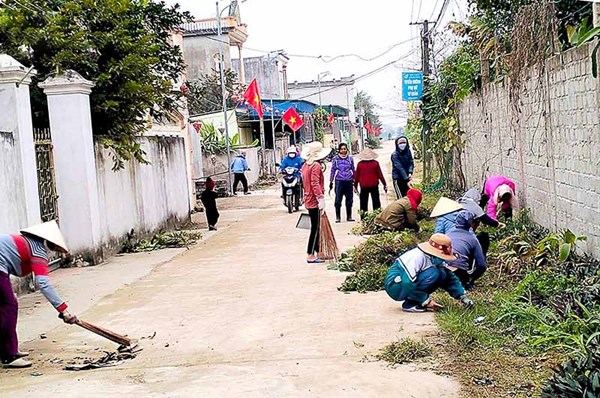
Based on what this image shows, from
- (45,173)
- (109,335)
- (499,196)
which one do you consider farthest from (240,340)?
(45,173)

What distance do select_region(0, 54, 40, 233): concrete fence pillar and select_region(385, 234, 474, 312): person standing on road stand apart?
4954 mm

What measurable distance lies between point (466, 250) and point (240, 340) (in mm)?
2465

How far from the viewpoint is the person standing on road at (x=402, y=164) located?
50.0 ft

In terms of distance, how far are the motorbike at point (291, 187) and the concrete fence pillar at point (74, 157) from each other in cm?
793

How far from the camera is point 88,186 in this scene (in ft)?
39.2

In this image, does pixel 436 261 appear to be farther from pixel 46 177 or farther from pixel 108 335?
pixel 46 177

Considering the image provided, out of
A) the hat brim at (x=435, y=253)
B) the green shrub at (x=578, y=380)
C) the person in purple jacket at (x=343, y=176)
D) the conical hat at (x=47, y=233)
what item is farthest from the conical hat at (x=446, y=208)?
the person in purple jacket at (x=343, y=176)

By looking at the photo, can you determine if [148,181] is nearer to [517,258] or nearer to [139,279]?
[139,279]

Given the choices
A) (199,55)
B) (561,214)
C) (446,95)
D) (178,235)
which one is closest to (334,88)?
(199,55)

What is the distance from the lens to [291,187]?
19516 mm

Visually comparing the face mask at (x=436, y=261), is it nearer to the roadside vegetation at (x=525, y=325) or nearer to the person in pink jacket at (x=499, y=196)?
the roadside vegetation at (x=525, y=325)

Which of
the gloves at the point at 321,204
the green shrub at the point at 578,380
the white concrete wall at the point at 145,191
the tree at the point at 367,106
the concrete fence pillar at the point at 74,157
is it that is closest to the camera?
the green shrub at the point at 578,380

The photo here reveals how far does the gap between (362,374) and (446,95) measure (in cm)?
1470

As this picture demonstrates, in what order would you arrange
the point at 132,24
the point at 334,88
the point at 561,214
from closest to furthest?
the point at 561,214 → the point at 132,24 → the point at 334,88
